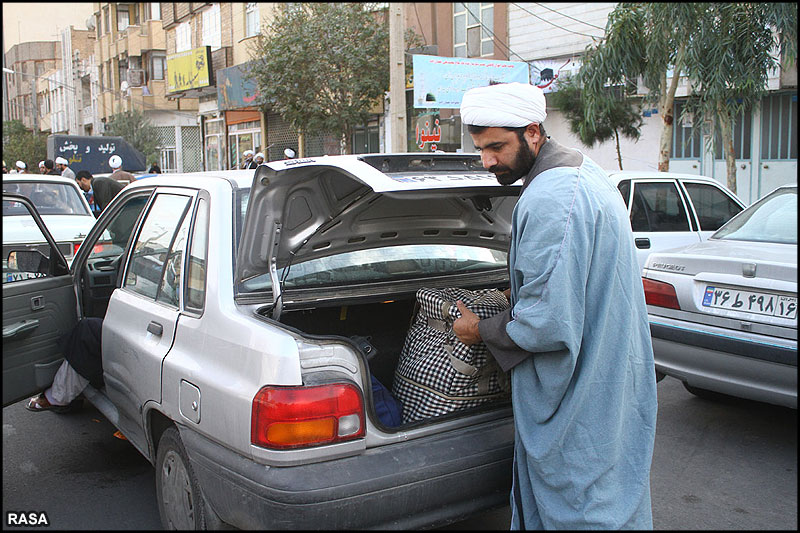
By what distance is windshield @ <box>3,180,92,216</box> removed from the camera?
898 centimetres

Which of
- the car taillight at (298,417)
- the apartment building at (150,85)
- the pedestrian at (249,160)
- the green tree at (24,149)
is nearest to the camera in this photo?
the car taillight at (298,417)

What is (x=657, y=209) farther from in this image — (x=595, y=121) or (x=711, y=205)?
(x=595, y=121)

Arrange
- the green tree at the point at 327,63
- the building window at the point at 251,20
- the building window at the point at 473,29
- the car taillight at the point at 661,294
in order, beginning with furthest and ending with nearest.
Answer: the building window at the point at 251,20, the building window at the point at 473,29, the green tree at the point at 327,63, the car taillight at the point at 661,294

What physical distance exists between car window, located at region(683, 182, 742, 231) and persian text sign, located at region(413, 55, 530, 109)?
7.09m

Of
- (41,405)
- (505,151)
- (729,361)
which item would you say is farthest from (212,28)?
(505,151)

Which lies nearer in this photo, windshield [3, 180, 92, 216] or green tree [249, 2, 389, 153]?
windshield [3, 180, 92, 216]

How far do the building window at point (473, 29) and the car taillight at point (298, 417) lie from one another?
16.4m

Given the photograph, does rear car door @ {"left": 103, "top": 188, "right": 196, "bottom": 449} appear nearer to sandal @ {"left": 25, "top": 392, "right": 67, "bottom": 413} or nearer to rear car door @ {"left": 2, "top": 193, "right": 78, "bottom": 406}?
rear car door @ {"left": 2, "top": 193, "right": 78, "bottom": 406}

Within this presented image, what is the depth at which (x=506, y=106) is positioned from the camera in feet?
7.75

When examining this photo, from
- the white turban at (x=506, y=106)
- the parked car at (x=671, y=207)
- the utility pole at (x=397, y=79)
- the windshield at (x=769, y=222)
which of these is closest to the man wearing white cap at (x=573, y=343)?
the white turban at (x=506, y=106)

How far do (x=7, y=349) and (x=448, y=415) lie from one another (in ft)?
6.83

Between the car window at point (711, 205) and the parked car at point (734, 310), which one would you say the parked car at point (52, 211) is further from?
the car window at point (711, 205)

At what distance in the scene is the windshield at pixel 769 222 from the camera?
4645mm

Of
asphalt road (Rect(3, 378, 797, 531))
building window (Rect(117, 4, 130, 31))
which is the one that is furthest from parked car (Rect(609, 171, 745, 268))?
building window (Rect(117, 4, 130, 31))
